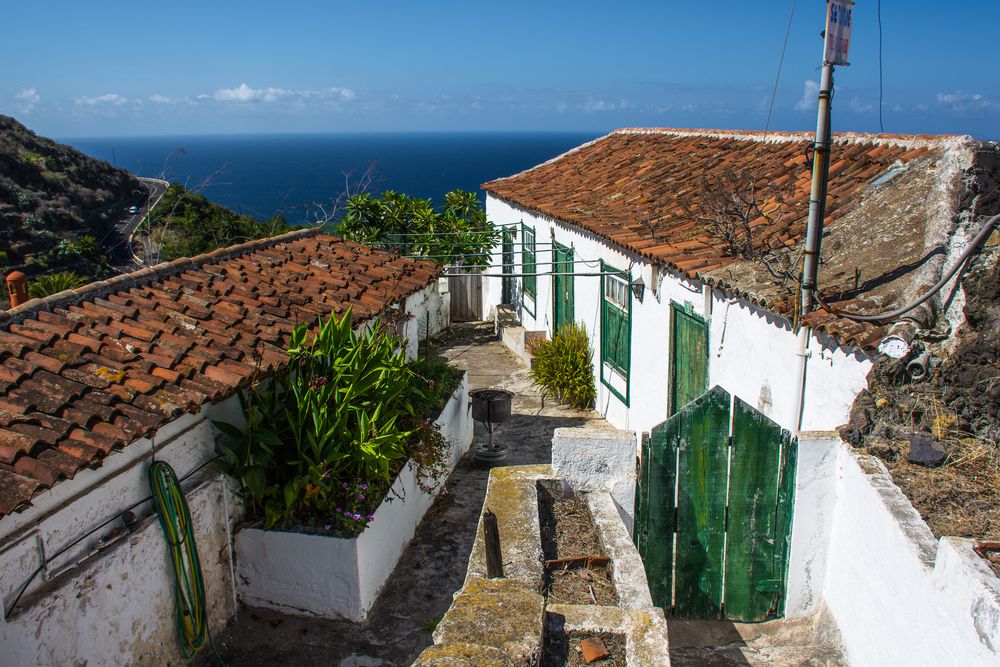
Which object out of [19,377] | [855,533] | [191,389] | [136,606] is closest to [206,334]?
[191,389]

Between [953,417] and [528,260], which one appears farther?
[528,260]

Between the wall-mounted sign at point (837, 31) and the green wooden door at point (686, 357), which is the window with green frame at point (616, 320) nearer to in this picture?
the green wooden door at point (686, 357)

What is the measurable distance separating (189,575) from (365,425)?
1771 millimetres

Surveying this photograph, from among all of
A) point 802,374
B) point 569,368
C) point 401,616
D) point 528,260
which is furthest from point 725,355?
point 528,260

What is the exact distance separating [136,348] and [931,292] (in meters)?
5.64

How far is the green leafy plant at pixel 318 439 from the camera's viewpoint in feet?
20.6

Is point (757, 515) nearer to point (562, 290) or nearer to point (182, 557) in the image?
point (182, 557)

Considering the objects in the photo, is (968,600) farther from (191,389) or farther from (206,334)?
(206,334)

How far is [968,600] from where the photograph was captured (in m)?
3.28

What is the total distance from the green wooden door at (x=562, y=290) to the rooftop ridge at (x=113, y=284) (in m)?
5.78

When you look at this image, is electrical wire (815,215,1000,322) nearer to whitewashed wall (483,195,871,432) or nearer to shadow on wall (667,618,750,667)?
whitewashed wall (483,195,871,432)

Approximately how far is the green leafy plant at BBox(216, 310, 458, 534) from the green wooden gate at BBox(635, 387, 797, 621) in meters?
2.48

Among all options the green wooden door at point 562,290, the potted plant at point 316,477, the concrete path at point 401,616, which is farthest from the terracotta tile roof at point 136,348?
the green wooden door at point 562,290

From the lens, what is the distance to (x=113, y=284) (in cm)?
713
